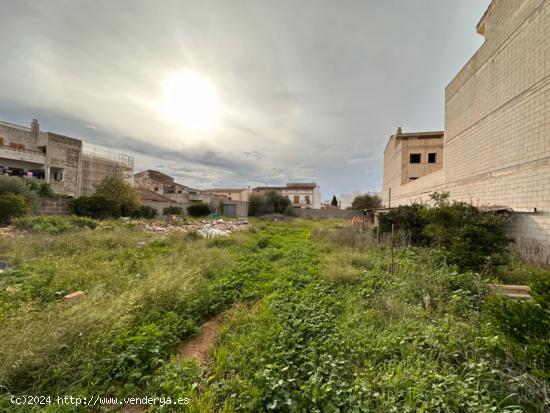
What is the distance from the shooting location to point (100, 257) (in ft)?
19.7

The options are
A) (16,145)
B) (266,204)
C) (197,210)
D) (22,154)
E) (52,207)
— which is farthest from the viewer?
(266,204)

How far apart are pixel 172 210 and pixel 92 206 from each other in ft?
25.9

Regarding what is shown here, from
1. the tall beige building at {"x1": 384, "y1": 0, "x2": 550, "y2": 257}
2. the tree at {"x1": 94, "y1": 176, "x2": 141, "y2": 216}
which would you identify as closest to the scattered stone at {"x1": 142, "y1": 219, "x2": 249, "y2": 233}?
the tree at {"x1": 94, "y1": 176, "x2": 141, "y2": 216}

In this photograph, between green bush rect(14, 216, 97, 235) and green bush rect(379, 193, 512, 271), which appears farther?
green bush rect(14, 216, 97, 235)

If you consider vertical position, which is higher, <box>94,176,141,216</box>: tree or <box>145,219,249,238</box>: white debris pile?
<box>94,176,141,216</box>: tree

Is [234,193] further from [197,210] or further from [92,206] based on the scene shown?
[92,206]

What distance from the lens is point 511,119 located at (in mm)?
6844

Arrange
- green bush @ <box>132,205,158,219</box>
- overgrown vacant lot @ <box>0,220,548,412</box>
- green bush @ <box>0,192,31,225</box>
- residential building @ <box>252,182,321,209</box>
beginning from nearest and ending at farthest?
overgrown vacant lot @ <box>0,220,548,412</box> < green bush @ <box>0,192,31,225</box> < green bush @ <box>132,205,158,219</box> < residential building @ <box>252,182,321,209</box>

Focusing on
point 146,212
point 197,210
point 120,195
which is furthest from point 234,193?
point 120,195

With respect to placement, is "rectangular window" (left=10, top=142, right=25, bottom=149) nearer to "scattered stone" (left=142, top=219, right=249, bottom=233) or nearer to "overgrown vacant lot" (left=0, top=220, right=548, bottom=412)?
"scattered stone" (left=142, top=219, right=249, bottom=233)

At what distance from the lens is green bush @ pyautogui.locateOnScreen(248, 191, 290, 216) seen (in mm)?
29531

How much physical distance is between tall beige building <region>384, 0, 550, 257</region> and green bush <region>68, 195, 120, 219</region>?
22.7 metres

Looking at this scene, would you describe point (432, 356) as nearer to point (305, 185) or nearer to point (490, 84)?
point (490, 84)

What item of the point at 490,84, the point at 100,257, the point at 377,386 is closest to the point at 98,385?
the point at 377,386
